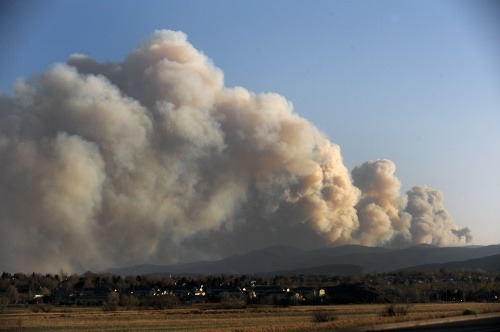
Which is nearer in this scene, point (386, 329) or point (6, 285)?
point (386, 329)

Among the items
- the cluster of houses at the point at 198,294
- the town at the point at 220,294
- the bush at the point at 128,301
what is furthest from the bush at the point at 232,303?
the bush at the point at 128,301

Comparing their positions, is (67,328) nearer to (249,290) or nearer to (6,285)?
(249,290)

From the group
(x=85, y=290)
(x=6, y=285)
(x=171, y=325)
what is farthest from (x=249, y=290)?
(x=171, y=325)

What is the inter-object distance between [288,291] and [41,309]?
43993 millimetres

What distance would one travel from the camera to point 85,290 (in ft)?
474

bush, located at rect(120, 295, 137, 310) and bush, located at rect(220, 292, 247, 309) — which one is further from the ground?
bush, located at rect(120, 295, 137, 310)

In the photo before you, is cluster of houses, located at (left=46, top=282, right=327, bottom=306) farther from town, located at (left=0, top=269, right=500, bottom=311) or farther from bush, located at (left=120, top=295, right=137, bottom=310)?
bush, located at (left=120, top=295, right=137, bottom=310)

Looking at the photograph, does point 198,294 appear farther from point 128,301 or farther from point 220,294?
point 128,301

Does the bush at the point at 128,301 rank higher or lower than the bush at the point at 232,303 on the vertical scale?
higher

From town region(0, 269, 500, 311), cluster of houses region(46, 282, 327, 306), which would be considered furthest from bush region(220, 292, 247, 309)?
cluster of houses region(46, 282, 327, 306)

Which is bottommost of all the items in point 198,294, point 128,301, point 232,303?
point 232,303

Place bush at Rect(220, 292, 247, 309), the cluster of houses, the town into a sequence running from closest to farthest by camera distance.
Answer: bush at Rect(220, 292, 247, 309) < the town < the cluster of houses

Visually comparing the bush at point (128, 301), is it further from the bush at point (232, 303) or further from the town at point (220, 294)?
the bush at point (232, 303)

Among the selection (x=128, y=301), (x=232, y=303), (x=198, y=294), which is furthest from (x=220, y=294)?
(x=232, y=303)
